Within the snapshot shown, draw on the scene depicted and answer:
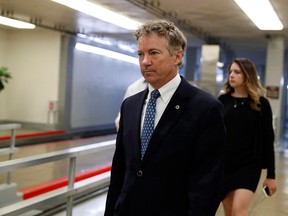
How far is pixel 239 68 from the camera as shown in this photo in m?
3.03

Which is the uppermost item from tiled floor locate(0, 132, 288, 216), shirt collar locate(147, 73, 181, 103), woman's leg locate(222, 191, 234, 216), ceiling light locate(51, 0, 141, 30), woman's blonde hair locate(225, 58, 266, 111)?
ceiling light locate(51, 0, 141, 30)

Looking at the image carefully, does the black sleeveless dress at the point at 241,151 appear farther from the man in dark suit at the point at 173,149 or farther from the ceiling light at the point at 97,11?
the ceiling light at the point at 97,11

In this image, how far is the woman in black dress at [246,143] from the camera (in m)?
2.88

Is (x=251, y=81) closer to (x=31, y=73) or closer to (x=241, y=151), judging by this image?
(x=241, y=151)

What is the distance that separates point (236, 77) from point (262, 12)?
490 cm

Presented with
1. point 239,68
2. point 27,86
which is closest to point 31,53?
point 27,86

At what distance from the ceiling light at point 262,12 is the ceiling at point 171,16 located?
0.16 m

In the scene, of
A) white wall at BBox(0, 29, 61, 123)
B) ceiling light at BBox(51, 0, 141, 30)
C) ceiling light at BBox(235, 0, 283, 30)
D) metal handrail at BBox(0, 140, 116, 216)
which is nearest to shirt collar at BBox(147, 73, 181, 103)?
metal handrail at BBox(0, 140, 116, 216)

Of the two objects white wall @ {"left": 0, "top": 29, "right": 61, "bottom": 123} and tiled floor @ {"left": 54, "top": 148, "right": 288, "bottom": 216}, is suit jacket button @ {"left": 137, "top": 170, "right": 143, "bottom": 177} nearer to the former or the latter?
tiled floor @ {"left": 54, "top": 148, "right": 288, "bottom": 216}

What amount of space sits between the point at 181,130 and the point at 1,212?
139 cm

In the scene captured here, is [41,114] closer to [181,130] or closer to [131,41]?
[131,41]

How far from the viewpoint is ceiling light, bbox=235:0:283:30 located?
6.54 metres

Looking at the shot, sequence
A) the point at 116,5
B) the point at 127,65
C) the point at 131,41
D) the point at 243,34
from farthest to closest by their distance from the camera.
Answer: the point at 127,65 < the point at 131,41 < the point at 243,34 < the point at 116,5

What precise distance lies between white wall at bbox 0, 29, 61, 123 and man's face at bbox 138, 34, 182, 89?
36.1 feet
